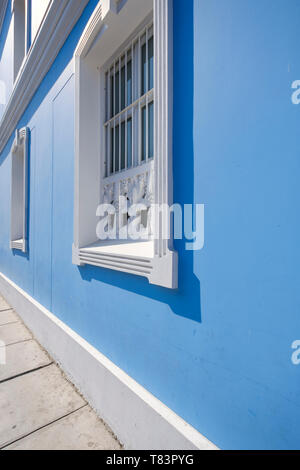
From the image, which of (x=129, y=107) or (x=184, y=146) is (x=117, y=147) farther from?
(x=184, y=146)

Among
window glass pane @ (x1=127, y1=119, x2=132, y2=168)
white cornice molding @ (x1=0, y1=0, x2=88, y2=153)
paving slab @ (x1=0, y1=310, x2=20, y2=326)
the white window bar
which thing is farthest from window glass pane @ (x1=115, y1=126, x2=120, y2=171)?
paving slab @ (x1=0, y1=310, x2=20, y2=326)

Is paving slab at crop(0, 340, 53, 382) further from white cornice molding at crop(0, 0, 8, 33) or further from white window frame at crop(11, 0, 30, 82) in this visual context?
white cornice molding at crop(0, 0, 8, 33)

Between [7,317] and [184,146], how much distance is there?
16.1 feet

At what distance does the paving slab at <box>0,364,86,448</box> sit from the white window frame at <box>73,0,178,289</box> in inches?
53.1

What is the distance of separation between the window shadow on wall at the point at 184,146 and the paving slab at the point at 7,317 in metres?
4.17

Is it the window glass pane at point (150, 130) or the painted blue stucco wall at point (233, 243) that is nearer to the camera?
the painted blue stucco wall at point (233, 243)

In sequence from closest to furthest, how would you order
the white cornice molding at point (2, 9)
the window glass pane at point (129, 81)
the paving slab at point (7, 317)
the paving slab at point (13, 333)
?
the window glass pane at point (129, 81) → the paving slab at point (13, 333) → the paving slab at point (7, 317) → the white cornice molding at point (2, 9)

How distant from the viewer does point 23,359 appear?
3137 mm

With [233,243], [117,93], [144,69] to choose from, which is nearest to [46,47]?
[117,93]

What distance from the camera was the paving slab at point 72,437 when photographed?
1.85 metres

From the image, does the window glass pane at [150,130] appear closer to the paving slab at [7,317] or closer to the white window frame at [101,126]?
the white window frame at [101,126]

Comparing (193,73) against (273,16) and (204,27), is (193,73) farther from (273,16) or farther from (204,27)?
(273,16)

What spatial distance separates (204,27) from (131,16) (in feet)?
3.65

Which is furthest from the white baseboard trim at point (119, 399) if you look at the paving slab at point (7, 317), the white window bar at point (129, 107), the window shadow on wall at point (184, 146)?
the white window bar at point (129, 107)
